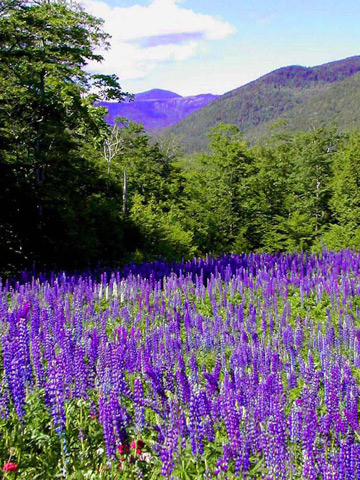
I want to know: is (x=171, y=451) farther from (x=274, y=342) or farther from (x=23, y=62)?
Result: (x=23, y=62)

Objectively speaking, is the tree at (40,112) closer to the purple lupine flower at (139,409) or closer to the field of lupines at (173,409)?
the field of lupines at (173,409)

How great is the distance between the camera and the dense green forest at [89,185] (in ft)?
47.3

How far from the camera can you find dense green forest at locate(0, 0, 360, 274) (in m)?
14.4

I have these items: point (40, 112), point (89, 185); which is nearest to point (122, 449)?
point (40, 112)

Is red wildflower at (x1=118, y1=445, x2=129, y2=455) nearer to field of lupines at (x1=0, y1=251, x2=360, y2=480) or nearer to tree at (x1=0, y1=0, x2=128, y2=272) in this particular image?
field of lupines at (x1=0, y1=251, x2=360, y2=480)

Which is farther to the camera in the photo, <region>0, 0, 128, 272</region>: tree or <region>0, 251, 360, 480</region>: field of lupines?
<region>0, 0, 128, 272</region>: tree

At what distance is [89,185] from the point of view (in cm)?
2267

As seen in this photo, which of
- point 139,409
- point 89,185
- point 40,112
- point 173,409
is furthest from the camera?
point 89,185

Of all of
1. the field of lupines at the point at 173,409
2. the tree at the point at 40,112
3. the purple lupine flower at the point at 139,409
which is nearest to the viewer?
the field of lupines at the point at 173,409

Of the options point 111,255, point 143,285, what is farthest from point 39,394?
point 111,255

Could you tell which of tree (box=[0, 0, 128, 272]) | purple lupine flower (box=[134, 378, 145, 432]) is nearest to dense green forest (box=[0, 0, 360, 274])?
tree (box=[0, 0, 128, 272])

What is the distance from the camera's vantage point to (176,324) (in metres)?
6.93

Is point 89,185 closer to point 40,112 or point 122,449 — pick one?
point 40,112

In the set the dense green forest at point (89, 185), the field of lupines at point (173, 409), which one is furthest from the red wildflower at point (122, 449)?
the dense green forest at point (89, 185)
